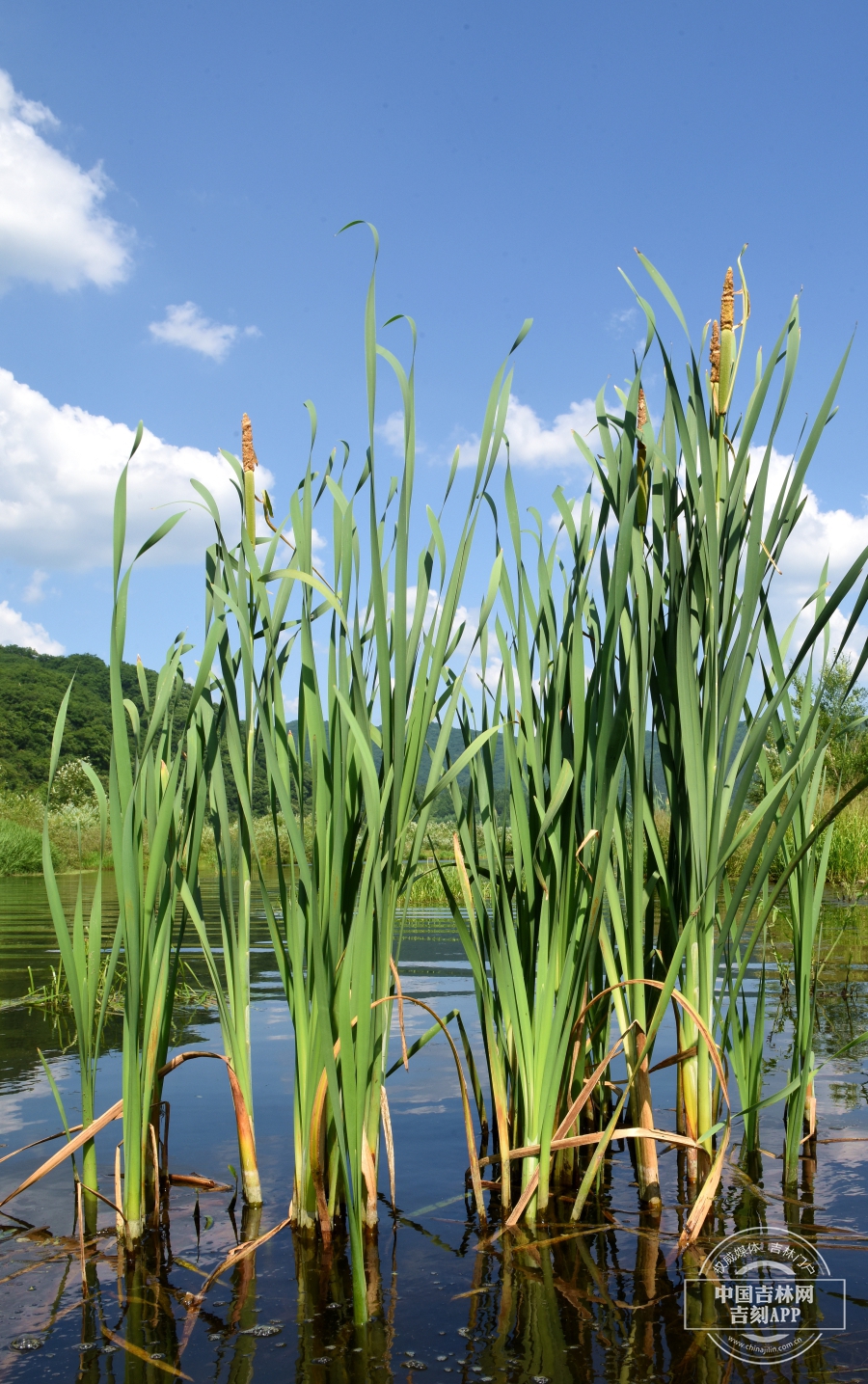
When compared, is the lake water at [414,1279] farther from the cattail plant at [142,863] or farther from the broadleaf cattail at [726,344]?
the broadleaf cattail at [726,344]

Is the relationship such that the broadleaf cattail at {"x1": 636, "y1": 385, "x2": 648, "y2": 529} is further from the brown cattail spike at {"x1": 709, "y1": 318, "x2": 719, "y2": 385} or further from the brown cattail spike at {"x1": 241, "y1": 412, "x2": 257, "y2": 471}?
the brown cattail spike at {"x1": 241, "y1": 412, "x2": 257, "y2": 471}

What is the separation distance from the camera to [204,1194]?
1600mm

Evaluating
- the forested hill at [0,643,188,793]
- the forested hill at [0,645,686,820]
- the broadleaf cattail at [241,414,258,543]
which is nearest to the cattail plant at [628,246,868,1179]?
the broadleaf cattail at [241,414,258,543]

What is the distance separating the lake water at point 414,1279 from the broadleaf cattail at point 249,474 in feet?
3.81

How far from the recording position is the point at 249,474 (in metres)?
1.61

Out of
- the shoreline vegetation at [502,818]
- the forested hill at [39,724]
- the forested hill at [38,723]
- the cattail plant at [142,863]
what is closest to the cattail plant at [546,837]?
the shoreline vegetation at [502,818]

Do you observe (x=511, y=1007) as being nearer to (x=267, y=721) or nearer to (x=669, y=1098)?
(x=267, y=721)

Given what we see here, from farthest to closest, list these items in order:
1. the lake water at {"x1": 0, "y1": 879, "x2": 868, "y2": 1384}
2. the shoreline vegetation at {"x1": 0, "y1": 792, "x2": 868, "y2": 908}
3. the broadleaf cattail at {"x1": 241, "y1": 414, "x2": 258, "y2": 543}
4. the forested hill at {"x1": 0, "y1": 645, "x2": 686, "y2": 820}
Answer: the forested hill at {"x1": 0, "y1": 645, "x2": 686, "y2": 820}
the shoreline vegetation at {"x1": 0, "y1": 792, "x2": 868, "y2": 908}
the broadleaf cattail at {"x1": 241, "y1": 414, "x2": 258, "y2": 543}
the lake water at {"x1": 0, "y1": 879, "x2": 868, "y2": 1384}

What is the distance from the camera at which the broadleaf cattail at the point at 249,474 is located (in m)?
1.60

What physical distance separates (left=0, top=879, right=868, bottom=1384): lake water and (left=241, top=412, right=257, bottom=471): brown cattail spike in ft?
4.23

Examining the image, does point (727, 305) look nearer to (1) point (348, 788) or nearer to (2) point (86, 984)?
(1) point (348, 788)

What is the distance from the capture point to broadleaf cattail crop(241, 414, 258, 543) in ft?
5.24

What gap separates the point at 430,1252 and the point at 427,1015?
1841 millimetres

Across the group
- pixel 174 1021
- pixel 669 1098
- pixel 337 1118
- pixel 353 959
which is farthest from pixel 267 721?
pixel 174 1021
